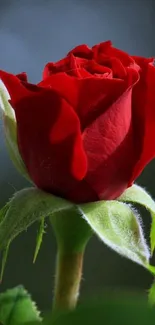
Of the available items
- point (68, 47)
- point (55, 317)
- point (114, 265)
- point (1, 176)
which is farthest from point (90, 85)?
point (68, 47)

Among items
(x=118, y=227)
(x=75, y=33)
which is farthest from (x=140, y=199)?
(x=75, y=33)

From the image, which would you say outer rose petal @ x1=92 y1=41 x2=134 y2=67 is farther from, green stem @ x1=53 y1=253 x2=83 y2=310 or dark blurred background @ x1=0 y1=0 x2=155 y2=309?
dark blurred background @ x1=0 y1=0 x2=155 y2=309

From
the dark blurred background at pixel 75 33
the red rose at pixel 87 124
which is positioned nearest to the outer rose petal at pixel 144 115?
the red rose at pixel 87 124

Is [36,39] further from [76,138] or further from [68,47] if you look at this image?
[76,138]

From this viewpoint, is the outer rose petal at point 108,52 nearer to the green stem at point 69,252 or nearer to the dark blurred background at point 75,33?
the green stem at point 69,252

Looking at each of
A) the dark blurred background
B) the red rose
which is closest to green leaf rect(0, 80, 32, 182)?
the red rose

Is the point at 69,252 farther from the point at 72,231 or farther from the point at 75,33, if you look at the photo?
the point at 75,33
